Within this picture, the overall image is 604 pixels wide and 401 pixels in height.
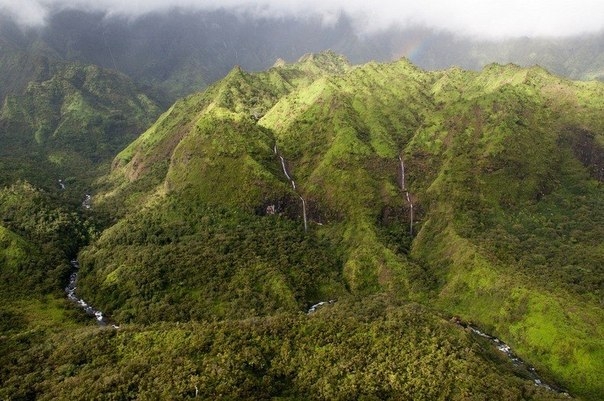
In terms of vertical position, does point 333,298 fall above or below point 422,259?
below

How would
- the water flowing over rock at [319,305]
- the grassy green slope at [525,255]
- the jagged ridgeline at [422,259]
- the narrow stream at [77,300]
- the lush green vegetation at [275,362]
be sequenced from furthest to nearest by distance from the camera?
the water flowing over rock at [319,305], the narrow stream at [77,300], the jagged ridgeline at [422,259], the grassy green slope at [525,255], the lush green vegetation at [275,362]

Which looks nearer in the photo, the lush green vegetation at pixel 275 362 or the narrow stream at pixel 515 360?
the lush green vegetation at pixel 275 362

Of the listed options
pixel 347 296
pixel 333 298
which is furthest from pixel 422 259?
pixel 333 298

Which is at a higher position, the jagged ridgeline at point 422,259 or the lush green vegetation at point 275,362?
the jagged ridgeline at point 422,259

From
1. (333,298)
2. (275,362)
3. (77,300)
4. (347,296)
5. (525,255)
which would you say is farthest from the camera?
(77,300)

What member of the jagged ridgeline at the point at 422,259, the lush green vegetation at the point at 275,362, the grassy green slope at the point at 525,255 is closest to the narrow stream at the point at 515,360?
the jagged ridgeline at the point at 422,259

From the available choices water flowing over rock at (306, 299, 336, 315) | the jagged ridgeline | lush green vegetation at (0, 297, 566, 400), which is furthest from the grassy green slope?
water flowing over rock at (306, 299, 336, 315)

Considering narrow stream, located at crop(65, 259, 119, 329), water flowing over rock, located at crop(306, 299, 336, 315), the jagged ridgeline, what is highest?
the jagged ridgeline

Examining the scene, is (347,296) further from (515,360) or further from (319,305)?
(515,360)

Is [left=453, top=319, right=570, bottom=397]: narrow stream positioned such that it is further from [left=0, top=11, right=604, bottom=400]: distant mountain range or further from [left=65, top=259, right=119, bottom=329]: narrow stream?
[left=65, top=259, right=119, bottom=329]: narrow stream

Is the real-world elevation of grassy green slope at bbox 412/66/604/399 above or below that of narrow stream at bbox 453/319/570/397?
above

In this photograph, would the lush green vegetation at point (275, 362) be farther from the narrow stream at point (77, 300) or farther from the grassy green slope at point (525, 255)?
the narrow stream at point (77, 300)

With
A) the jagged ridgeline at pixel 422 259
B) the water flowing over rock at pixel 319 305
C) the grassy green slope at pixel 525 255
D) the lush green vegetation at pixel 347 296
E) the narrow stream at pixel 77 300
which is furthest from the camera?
the water flowing over rock at pixel 319 305
